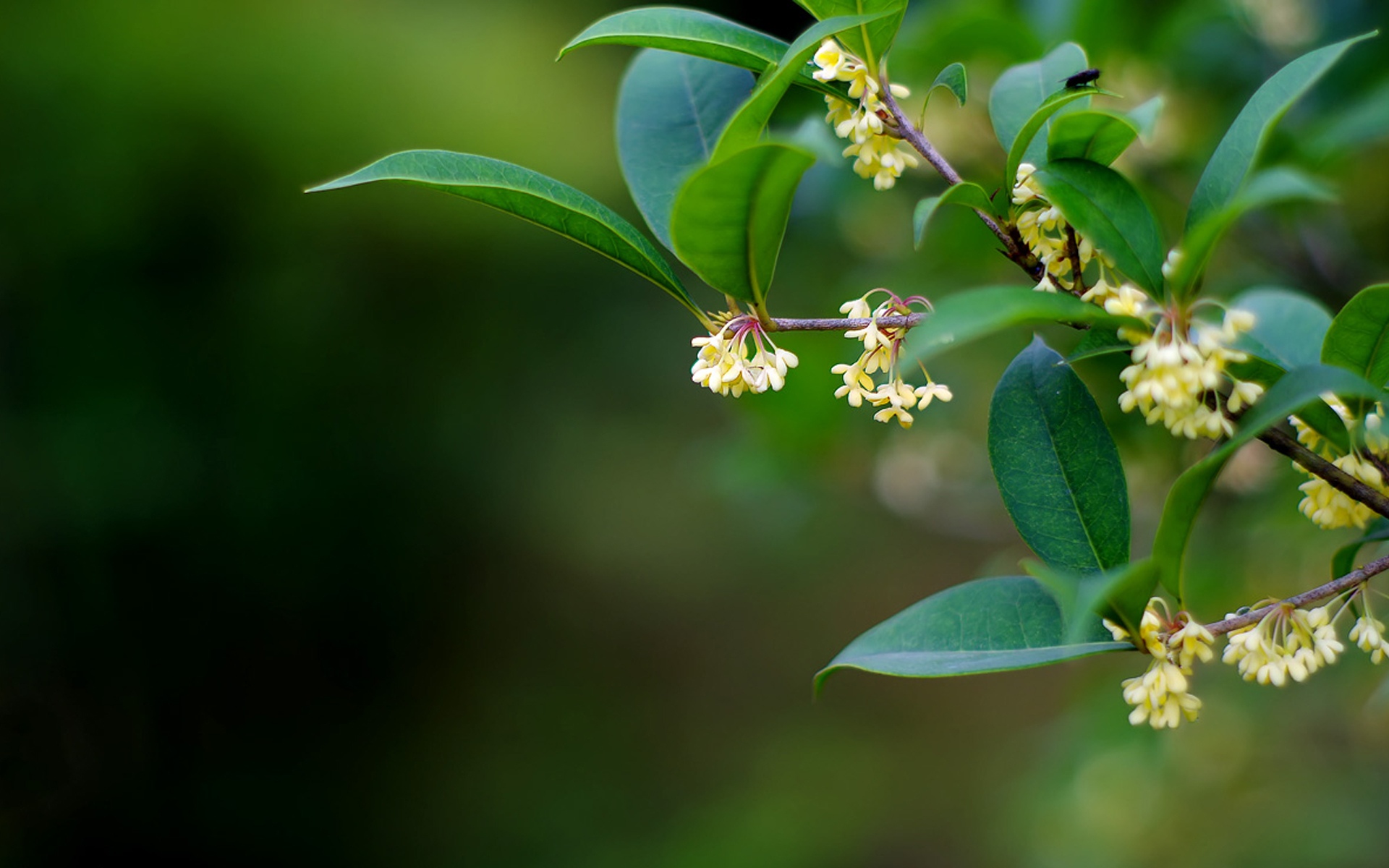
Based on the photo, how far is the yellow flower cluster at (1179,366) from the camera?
0.43m

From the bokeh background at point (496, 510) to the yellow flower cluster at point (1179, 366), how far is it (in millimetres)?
939

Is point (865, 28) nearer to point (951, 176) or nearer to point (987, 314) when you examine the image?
point (951, 176)

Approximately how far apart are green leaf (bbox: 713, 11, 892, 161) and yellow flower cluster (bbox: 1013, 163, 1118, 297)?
4.3 inches

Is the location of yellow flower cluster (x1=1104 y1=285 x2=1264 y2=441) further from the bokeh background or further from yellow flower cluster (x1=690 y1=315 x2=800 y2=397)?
the bokeh background

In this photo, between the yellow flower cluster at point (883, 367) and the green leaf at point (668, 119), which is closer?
the yellow flower cluster at point (883, 367)

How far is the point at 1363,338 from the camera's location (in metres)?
0.50

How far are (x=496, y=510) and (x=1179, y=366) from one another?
4.44 metres

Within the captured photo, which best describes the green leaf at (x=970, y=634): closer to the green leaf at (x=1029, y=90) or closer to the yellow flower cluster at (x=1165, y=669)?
the yellow flower cluster at (x=1165, y=669)

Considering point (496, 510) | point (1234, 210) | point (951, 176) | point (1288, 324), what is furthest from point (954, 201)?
point (496, 510)

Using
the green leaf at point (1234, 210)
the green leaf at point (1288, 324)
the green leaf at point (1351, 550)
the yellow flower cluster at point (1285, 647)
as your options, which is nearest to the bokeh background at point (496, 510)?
the green leaf at point (1288, 324)

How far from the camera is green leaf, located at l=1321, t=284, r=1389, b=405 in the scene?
1.60 ft

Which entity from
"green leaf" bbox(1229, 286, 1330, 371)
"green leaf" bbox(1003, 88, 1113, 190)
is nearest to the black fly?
"green leaf" bbox(1003, 88, 1113, 190)

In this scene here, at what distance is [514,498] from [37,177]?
92.1 inches

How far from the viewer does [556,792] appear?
13.6ft
